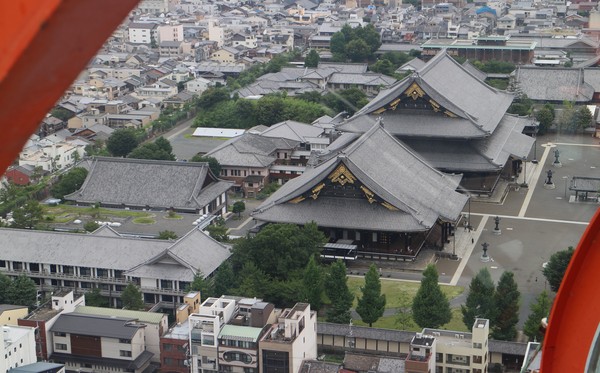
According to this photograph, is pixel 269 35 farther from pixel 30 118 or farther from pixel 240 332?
pixel 30 118

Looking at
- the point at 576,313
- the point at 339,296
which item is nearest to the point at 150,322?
the point at 339,296

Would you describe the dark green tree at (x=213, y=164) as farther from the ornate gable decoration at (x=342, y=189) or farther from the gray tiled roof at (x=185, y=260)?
the gray tiled roof at (x=185, y=260)

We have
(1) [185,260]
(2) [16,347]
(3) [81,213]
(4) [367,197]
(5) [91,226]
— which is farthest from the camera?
(3) [81,213]

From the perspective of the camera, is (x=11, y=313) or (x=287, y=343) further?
(x=11, y=313)

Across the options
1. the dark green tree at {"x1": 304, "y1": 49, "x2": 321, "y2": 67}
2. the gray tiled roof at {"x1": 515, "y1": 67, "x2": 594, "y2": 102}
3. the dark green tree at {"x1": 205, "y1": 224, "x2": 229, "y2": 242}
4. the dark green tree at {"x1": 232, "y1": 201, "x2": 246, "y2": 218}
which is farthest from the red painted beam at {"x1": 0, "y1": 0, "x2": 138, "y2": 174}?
the dark green tree at {"x1": 304, "y1": 49, "x2": 321, "y2": 67}

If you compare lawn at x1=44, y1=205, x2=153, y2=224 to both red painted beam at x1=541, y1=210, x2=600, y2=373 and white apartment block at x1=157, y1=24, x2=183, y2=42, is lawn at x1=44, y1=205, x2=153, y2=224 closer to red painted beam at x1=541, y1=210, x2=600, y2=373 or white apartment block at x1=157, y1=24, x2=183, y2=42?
red painted beam at x1=541, y1=210, x2=600, y2=373

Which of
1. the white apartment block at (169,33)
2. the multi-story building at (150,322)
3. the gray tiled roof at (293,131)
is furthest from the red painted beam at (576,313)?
the white apartment block at (169,33)

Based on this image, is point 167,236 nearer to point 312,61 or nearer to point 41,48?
point 41,48
